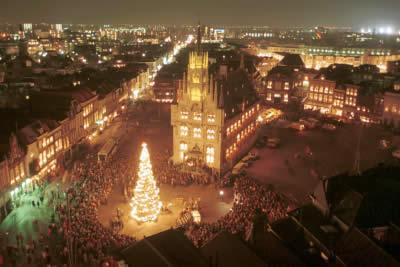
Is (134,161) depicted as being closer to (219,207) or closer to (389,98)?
(219,207)

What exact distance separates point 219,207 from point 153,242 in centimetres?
2064

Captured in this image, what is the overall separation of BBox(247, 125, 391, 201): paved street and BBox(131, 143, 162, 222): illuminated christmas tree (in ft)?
47.8

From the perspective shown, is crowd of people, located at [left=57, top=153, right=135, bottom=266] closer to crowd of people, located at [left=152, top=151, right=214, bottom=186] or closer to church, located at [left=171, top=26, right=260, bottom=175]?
crowd of people, located at [left=152, top=151, right=214, bottom=186]

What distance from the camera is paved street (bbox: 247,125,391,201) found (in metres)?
48.1

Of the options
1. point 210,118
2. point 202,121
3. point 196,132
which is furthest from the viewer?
point 196,132

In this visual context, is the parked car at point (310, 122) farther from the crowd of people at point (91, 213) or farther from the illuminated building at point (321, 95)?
the crowd of people at point (91, 213)

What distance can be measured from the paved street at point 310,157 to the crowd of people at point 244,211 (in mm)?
4104

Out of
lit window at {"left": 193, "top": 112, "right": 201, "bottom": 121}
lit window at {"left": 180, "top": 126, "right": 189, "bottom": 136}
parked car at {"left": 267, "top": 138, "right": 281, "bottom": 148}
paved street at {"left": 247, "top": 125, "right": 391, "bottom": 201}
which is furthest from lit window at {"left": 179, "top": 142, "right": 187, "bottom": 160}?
parked car at {"left": 267, "top": 138, "right": 281, "bottom": 148}

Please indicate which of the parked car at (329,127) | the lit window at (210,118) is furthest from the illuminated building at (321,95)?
the lit window at (210,118)

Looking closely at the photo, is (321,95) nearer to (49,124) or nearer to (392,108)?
(392,108)

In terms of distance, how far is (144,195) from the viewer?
37.8 meters

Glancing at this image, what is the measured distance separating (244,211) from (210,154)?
59.2 feet

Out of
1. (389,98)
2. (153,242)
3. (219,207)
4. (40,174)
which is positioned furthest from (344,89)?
(153,242)

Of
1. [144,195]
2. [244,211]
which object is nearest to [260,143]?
[244,211]
